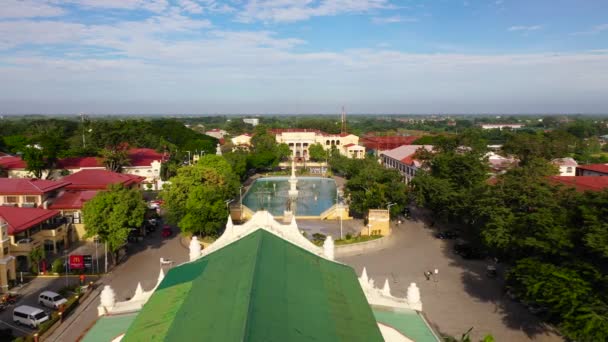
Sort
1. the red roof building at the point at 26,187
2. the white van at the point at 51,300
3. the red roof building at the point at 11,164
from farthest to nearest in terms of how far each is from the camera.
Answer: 1. the red roof building at the point at 11,164
2. the red roof building at the point at 26,187
3. the white van at the point at 51,300

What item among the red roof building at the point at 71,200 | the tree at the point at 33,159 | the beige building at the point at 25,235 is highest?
the tree at the point at 33,159

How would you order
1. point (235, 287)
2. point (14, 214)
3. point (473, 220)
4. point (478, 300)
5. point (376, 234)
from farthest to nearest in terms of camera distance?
1. point (376, 234)
2. point (473, 220)
3. point (14, 214)
4. point (478, 300)
5. point (235, 287)

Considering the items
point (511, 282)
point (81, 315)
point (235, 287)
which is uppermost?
point (235, 287)

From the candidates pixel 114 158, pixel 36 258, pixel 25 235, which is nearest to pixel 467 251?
pixel 36 258

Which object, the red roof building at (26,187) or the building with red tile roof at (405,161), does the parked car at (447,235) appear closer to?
the building with red tile roof at (405,161)

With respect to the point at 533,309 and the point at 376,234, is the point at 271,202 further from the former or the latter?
the point at 533,309

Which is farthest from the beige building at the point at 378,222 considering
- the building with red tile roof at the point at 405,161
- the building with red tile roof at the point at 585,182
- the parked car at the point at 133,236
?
the building with red tile roof at the point at 405,161

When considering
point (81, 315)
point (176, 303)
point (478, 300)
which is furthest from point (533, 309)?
point (81, 315)
